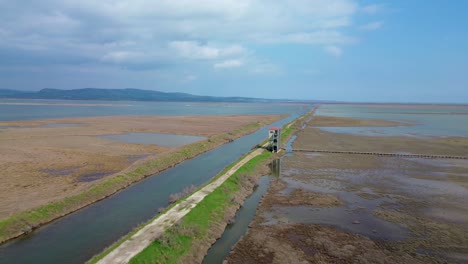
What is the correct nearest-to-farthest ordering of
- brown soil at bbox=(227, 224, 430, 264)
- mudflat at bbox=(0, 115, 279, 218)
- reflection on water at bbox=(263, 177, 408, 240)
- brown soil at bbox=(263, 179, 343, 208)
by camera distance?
brown soil at bbox=(227, 224, 430, 264), reflection on water at bbox=(263, 177, 408, 240), mudflat at bbox=(0, 115, 279, 218), brown soil at bbox=(263, 179, 343, 208)

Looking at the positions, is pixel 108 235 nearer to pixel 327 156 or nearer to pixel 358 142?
pixel 327 156

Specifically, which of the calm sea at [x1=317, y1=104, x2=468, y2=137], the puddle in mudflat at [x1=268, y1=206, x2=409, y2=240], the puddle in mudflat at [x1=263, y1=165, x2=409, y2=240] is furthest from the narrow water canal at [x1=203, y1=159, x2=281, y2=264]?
the calm sea at [x1=317, y1=104, x2=468, y2=137]

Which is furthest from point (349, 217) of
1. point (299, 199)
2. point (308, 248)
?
point (308, 248)

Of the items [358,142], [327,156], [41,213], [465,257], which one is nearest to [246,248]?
[465,257]

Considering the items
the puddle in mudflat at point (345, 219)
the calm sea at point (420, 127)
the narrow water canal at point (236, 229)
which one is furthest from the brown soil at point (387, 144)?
the puddle in mudflat at point (345, 219)

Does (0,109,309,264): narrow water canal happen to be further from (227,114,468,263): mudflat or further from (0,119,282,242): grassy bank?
(227,114,468,263): mudflat

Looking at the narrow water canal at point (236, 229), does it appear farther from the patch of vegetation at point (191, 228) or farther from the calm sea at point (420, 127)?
the calm sea at point (420, 127)
